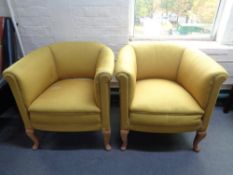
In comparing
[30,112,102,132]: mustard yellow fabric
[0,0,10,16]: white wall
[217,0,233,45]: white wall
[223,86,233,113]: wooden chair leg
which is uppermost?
[0,0,10,16]: white wall

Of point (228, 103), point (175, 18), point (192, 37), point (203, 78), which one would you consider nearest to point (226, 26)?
point (192, 37)

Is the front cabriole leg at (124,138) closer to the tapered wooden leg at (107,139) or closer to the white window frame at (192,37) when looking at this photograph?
the tapered wooden leg at (107,139)

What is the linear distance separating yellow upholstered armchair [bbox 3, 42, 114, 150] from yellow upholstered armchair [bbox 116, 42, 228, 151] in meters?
0.12

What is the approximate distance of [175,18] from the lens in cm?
194

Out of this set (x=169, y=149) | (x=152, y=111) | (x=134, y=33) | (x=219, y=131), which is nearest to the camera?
(x=152, y=111)

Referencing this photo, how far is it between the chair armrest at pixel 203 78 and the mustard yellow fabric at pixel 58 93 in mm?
591

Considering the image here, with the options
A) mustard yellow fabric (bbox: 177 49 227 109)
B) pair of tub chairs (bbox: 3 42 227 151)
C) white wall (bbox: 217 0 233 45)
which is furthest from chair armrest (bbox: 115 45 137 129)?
white wall (bbox: 217 0 233 45)

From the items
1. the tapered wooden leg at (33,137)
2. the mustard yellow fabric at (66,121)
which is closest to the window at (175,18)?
the mustard yellow fabric at (66,121)

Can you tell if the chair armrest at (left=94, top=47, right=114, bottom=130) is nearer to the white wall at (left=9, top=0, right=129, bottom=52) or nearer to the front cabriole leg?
the front cabriole leg

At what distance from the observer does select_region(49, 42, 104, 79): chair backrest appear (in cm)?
170

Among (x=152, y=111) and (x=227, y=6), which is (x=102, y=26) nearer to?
(x=152, y=111)

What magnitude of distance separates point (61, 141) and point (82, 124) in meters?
0.37

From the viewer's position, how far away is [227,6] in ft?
5.97

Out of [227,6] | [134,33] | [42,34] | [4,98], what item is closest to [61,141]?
[4,98]
